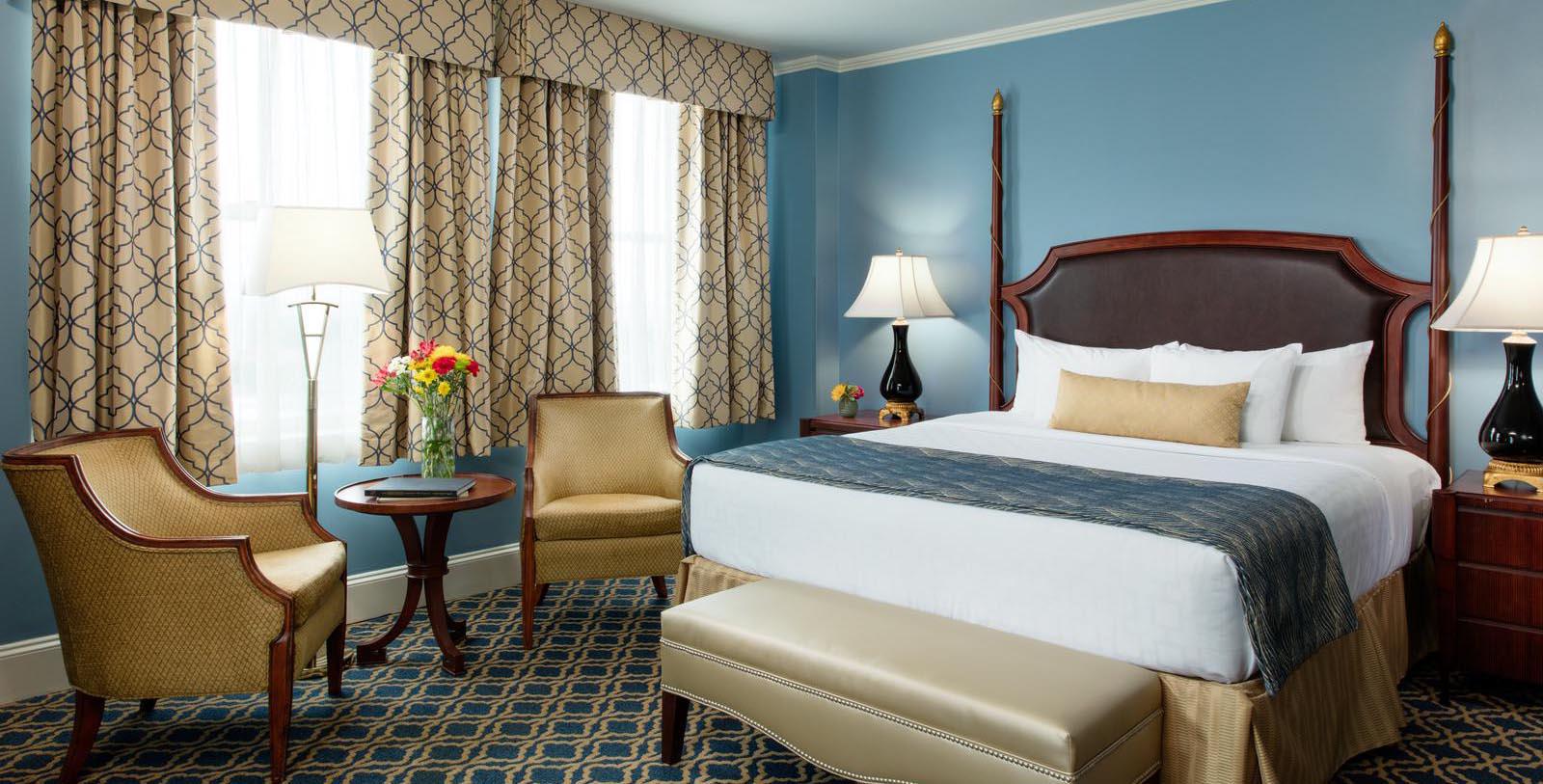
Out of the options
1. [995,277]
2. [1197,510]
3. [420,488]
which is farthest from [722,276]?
[1197,510]

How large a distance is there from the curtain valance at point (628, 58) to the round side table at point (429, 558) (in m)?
1.95

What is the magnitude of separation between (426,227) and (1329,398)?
11.7 ft

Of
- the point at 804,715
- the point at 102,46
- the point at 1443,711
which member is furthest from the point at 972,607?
the point at 102,46

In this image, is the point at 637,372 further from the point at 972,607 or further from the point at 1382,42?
the point at 1382,42

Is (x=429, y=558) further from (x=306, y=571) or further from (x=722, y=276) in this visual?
(x=722, y=276)

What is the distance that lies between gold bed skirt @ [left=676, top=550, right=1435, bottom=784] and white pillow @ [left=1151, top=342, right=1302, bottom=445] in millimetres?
662

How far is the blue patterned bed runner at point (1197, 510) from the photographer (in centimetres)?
231

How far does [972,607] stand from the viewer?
2.68m

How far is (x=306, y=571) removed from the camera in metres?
2.97

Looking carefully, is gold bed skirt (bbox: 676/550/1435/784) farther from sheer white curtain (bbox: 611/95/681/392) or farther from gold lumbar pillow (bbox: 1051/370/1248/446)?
sheer white curtain (bbox: 611/95/681/392)

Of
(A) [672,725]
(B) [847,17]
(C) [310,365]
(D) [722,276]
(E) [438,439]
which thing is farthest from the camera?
(D) [722,276]

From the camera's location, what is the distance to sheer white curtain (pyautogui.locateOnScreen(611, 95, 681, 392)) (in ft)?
16.7

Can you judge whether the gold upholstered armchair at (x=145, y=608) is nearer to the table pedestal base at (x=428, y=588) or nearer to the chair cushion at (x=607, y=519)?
the table pedestal base at (x=428, y=588)

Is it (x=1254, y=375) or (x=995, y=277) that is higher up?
(x=995, y=277)
